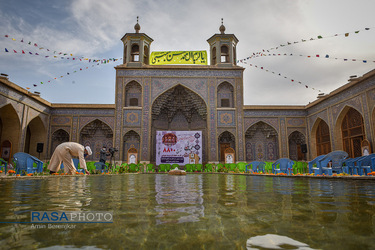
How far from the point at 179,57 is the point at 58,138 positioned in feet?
31.6

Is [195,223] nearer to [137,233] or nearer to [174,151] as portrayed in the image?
[137,233]

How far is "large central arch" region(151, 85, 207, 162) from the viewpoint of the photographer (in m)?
16.8

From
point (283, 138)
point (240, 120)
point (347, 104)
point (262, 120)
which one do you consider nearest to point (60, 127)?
point (240, 120)

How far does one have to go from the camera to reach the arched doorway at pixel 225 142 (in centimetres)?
1677

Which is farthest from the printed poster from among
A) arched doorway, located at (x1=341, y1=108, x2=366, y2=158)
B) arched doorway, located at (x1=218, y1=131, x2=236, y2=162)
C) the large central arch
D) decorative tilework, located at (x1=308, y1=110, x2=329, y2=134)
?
arched doorway, located at (x1=341, y1=108, x2=366, y2=158)

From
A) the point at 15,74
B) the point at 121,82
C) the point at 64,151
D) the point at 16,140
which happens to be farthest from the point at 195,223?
the point at 121,82

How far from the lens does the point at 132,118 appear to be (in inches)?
634

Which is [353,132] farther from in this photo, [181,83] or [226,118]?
[181,83]

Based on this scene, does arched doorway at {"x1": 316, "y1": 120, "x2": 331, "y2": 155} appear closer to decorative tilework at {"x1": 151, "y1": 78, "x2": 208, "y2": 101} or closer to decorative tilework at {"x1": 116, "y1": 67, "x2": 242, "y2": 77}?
decorative tilework at {"x1": 116, "y1": 67, "x2": 242, "y2": 77}

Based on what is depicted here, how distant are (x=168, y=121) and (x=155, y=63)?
419 centimetres

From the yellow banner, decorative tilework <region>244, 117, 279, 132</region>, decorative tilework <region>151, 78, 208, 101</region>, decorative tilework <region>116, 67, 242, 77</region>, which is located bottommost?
decorative tilework <region>244, 117, 279, 132</region>

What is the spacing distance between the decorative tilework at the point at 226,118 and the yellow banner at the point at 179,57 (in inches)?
141

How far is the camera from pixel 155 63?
1692cm

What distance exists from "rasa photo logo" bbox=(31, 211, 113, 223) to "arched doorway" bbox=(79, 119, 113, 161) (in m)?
16.2
